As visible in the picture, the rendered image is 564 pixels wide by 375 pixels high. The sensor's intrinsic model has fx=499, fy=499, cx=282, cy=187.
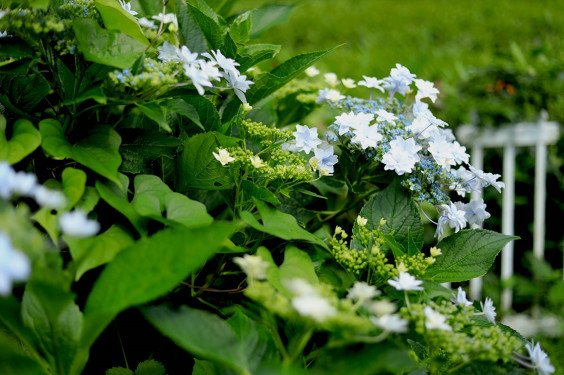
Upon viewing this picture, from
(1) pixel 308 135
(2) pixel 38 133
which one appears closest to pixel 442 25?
(1) pixel 308 135

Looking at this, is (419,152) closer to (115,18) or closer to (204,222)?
(204,222)

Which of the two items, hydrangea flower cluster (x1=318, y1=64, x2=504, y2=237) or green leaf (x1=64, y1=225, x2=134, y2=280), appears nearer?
green leaf (x1=64, y1=225, x2=134, y2=280)

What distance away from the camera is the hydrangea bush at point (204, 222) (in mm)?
661

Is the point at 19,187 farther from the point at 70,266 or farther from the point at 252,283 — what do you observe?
the point at 252,283

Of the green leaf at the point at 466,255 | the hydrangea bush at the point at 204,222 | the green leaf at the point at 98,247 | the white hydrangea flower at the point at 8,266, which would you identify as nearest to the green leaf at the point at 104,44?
the hydrangea bush at the point at 204,222

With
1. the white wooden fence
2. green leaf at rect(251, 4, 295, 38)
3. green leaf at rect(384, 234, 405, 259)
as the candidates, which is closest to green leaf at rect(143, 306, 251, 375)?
green leaf at rect(384, 234, 405, 259)

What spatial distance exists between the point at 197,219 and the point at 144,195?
106mm

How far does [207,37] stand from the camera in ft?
3.43

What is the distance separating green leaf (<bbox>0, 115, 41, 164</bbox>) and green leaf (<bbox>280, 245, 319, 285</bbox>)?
0.45 m

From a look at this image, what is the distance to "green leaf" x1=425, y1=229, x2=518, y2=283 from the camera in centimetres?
97

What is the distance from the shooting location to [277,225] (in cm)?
87

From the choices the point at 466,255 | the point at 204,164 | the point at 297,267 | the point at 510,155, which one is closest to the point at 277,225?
the point at 297,267

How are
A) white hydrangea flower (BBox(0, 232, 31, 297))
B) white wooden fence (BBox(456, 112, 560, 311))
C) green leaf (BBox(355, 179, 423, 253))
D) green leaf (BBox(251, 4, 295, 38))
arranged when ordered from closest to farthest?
white hydrangea flower (BBox(0, 232, 31, 297)) → green leaf (BBox(355, 179, 423, 253)) → green leaf (BBox(251, 4, 295, 38)) → white wooden fence (BBox(456, 112, 560, 311))

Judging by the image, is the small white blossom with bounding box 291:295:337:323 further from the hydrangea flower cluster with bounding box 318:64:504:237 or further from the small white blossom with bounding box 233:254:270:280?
the hydrangea flower cluster with bounding box 318:64:504:237
